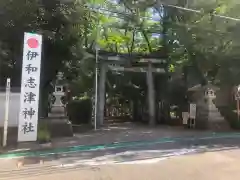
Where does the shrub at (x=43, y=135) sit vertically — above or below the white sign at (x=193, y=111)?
below

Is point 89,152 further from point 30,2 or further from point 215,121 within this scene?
point 215,121

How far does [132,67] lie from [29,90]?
1046 centimetres

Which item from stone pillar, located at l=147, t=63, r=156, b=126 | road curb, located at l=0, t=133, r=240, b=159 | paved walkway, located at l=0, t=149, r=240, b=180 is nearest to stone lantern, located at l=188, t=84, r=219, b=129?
stone pillar, located at l=147, t=63, r=156, b=126

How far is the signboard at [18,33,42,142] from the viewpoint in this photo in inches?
442

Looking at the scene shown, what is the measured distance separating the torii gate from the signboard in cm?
845

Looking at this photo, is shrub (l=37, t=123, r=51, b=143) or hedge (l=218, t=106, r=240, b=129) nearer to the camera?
shrub (l=37, t=123, r=51, b=143)

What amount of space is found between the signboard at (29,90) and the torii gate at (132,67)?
845 centimetres

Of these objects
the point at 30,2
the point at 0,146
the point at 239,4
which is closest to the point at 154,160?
the point at 0,146

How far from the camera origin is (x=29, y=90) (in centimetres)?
Result: 1135

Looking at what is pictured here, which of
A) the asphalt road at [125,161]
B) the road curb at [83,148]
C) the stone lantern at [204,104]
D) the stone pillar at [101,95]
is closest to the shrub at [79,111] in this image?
the stone pillar at [101,95]

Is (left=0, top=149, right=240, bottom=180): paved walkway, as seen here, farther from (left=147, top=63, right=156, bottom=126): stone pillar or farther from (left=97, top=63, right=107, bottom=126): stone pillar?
(left=147, top=63, right=156, bottom=126): stone pillar

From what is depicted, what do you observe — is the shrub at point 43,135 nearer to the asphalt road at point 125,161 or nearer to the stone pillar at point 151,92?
the asphalt road at point 125,161


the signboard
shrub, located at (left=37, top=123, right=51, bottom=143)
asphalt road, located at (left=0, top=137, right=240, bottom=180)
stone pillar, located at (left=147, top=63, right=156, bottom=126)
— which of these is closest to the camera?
asphalt road, located at (left=0, top=137, right=240, bottom=180)

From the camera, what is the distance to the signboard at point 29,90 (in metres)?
11.2
